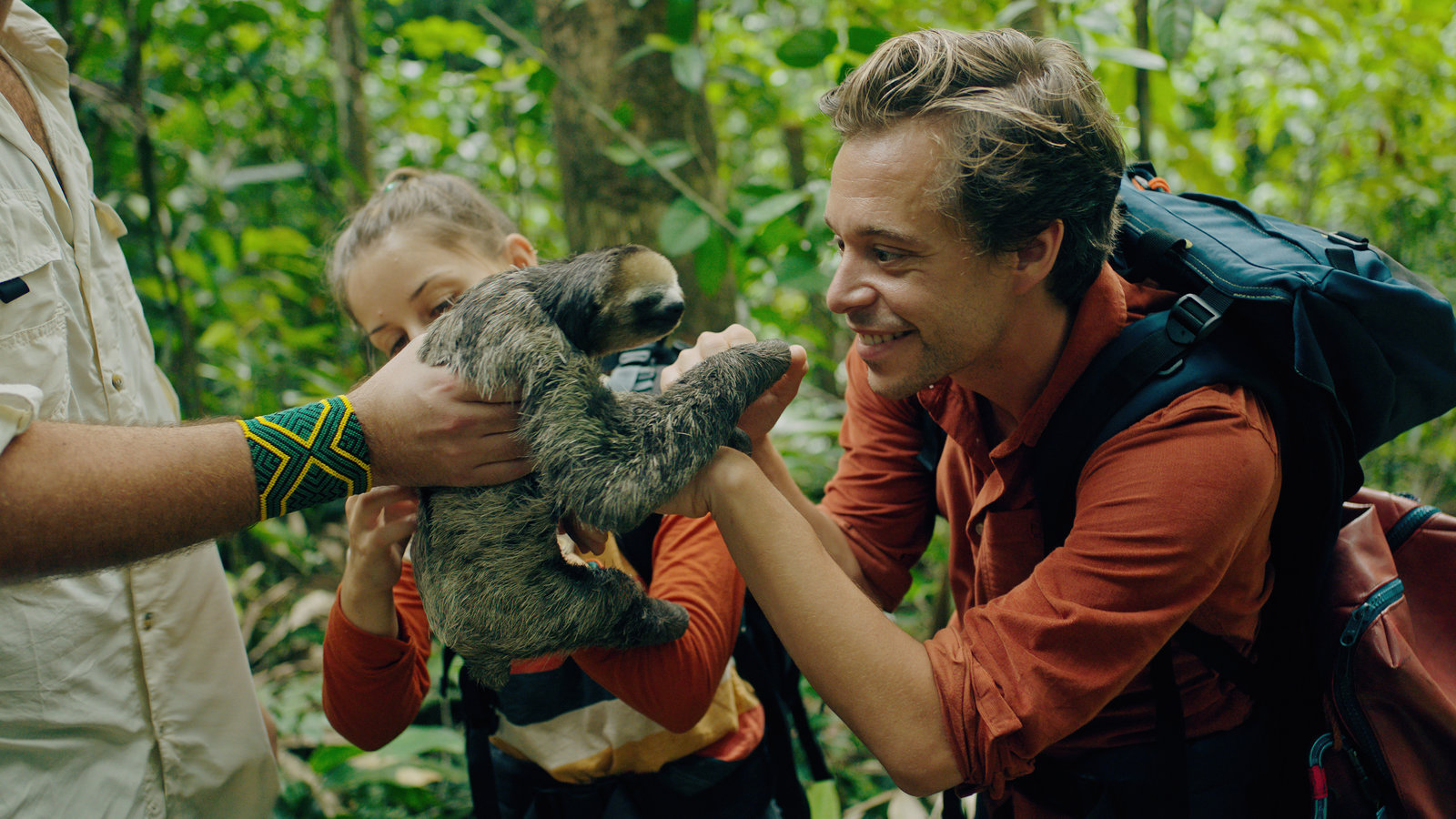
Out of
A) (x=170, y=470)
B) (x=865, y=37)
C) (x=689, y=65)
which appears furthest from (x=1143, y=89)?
(x=170, y=470)

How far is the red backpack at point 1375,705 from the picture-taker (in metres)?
1.60

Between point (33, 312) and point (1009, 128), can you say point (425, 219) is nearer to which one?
point (33, 312)

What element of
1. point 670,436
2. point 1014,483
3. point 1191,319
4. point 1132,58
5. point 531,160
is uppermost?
point 1132,58

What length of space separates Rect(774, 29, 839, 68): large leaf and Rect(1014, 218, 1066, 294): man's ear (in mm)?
1336

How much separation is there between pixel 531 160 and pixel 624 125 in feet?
7.10

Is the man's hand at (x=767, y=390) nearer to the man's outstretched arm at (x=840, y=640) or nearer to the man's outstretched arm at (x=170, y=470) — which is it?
the man's outstretched arm at (x=840, y=640)

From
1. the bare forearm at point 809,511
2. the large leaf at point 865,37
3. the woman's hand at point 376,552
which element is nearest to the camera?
the woman's hand at point 376,552

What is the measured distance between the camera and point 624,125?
124 inches

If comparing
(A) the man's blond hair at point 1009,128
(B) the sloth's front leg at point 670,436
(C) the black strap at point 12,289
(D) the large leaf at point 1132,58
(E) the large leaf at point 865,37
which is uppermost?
(E) the large leaf at point 865,37

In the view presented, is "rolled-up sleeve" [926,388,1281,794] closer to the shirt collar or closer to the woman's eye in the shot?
the shirt collar

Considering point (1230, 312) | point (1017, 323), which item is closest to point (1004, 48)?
point (1017, 323)

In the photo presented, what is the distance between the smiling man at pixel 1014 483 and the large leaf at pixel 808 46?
0.87 m

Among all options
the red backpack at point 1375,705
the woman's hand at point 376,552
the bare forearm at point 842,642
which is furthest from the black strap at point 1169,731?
the woman's hand at point 376,552

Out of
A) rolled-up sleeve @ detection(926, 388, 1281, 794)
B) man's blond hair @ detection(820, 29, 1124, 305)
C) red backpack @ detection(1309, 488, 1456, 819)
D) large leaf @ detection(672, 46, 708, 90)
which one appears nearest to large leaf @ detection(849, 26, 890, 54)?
large leaf @ detection(672, 46, 708, 90)
